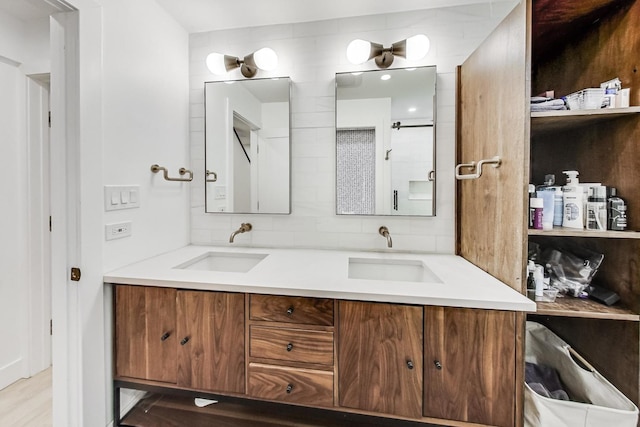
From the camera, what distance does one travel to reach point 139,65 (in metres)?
1.53

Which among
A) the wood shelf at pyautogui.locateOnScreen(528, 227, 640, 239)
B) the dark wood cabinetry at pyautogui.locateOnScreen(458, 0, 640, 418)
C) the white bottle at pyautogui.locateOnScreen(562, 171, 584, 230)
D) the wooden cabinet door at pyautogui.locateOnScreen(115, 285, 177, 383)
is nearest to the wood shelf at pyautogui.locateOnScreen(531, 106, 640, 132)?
the dark wood cabinetry at pyautogui.locateOnScreen(458, 0, 640, 418)

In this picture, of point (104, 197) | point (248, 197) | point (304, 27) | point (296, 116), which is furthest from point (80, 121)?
point (304, 27)

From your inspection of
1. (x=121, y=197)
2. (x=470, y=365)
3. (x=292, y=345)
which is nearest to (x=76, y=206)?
(x=121, y=197)

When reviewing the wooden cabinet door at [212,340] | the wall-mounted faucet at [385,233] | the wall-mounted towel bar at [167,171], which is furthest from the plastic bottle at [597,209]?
the wall-mounted towel bar at [167,171]

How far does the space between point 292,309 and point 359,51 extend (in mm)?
1499

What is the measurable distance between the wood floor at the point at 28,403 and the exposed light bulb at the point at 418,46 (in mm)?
2859

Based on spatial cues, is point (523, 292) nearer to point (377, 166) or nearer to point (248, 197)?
point (377, 166)

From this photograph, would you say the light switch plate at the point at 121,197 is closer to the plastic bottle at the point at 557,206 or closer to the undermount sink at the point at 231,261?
the undermount sink at the point at 231,261

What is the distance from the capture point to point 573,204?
1144 millimetres

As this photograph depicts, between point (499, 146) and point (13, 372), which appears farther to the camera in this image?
point (13, 372)

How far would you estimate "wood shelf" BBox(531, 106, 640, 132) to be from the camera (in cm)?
105

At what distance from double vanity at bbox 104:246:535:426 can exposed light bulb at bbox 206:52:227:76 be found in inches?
52.2

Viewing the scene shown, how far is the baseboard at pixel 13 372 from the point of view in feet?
5.73

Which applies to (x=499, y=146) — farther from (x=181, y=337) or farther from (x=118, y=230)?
(x=118, y=230)
